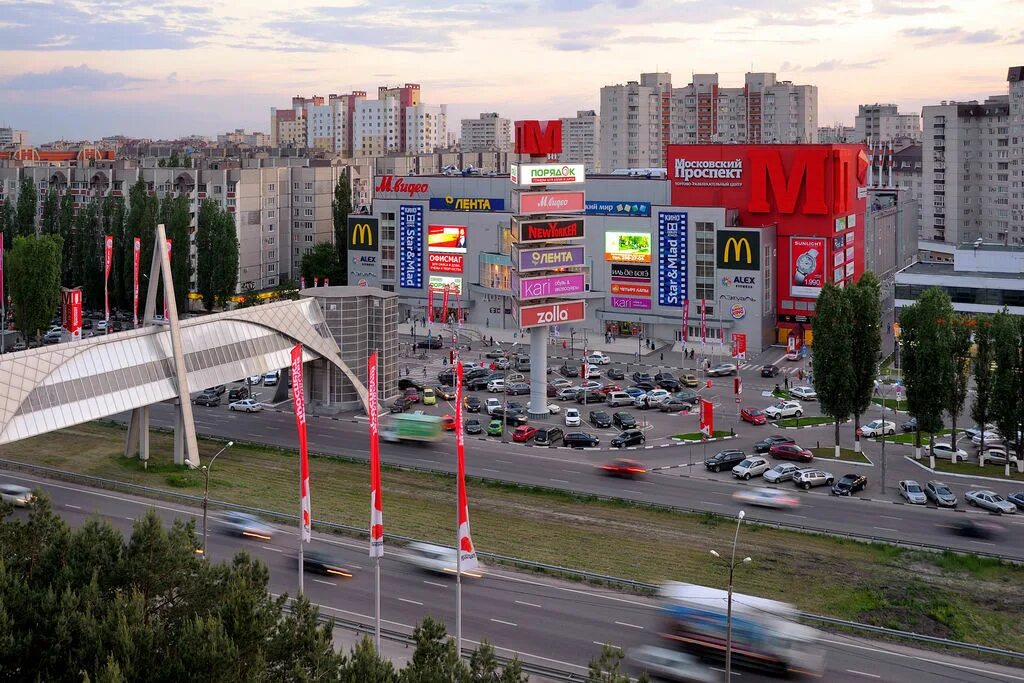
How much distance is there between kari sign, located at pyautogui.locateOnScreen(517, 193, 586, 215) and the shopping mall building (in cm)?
1928

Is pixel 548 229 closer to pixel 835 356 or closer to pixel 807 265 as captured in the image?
pixel 835 356

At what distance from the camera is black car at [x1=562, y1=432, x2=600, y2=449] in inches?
2867

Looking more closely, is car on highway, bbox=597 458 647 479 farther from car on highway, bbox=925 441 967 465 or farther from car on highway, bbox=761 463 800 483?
car on highway, bbox=925 441 967 465

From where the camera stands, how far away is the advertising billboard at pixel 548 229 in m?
78.8

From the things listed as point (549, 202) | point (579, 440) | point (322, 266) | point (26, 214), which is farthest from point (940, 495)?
point (26, 214)

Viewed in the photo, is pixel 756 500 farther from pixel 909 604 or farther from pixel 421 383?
pixel 421 383

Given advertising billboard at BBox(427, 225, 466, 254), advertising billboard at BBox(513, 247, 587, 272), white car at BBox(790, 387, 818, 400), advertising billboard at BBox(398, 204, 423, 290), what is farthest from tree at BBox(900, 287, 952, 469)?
advertising billboard at BBox(398, 204, 423, 290)

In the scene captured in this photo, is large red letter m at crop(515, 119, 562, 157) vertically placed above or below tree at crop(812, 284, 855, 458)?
above

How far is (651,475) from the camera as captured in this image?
65.6 metres

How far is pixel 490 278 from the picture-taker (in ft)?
379

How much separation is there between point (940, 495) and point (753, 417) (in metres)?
20.4

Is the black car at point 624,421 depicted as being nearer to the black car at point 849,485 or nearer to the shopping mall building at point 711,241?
the black car at point 849,485

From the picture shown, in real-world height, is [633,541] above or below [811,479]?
below

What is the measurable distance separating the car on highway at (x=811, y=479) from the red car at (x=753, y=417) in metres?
15.0
